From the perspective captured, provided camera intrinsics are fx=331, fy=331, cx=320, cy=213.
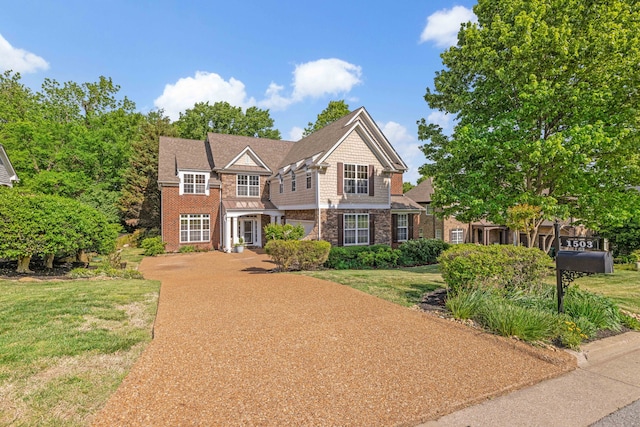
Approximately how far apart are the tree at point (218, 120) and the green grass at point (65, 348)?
3356 centimetres

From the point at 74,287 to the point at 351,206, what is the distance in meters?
12.9

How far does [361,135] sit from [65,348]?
16.6m

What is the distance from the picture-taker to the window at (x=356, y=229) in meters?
18.6

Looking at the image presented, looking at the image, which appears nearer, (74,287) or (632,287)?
(74,287)

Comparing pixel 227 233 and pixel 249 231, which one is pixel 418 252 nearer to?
pixel 227 233

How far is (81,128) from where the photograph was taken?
27.5m

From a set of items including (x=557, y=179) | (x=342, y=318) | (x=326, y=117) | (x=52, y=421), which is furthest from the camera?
(x=326, y=117)

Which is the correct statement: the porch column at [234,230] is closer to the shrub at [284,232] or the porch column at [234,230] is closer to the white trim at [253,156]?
the white trim at [253,156]

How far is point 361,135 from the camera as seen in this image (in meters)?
18.9

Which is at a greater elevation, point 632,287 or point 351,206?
point 351,206

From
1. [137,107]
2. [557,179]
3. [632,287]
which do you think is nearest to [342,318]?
[632,287]

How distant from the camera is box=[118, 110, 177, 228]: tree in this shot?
27781mm

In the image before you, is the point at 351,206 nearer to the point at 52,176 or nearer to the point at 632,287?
the point at 632,287

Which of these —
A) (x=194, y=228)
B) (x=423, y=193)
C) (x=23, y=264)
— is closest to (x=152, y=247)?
(x=194, y=228)
